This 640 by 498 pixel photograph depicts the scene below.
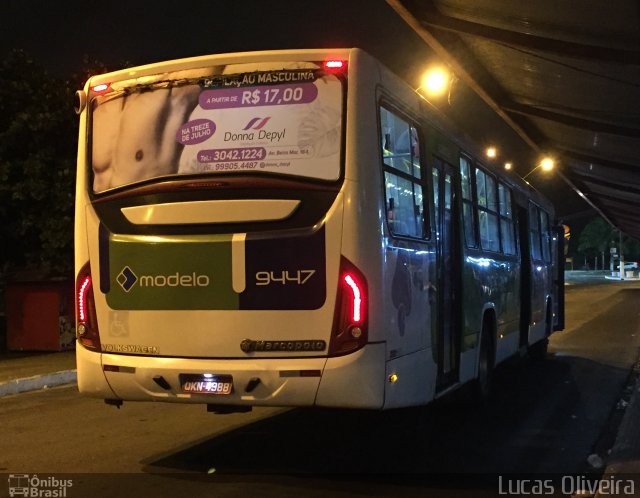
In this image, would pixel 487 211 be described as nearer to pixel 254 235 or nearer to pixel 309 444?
pixel 309 444

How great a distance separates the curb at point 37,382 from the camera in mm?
10633

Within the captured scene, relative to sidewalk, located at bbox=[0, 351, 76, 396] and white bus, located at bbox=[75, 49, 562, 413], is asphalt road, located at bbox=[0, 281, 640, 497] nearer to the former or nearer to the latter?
sidewalk, located at bbox=[0, 351, 76, 396]

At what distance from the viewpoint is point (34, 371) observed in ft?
39.4

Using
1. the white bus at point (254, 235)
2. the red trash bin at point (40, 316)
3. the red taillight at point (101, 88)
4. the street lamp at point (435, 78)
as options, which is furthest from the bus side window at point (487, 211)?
the red trash bin at point (40, 316)

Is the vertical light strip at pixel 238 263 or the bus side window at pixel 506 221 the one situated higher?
the bus side window at pixel 506 221

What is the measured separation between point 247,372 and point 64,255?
10.7 meters

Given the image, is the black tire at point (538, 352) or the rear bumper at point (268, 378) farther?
the black tire at point (538, 352)

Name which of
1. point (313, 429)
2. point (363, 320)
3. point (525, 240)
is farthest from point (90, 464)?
point (525, 240)

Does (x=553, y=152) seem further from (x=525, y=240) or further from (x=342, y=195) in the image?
(x=342, y=195)

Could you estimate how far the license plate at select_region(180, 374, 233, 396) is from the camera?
5.50m

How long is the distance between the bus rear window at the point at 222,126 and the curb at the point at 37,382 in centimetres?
547

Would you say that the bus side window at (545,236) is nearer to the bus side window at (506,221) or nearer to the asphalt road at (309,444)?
the bus side window at (506,221)

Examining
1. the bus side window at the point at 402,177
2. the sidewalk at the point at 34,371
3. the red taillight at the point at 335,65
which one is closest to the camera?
the red taillight at the point at 335,65

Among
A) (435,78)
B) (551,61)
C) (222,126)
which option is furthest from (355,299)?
(435,78)
